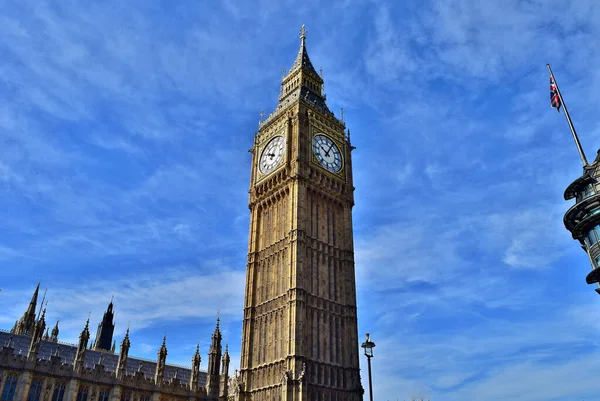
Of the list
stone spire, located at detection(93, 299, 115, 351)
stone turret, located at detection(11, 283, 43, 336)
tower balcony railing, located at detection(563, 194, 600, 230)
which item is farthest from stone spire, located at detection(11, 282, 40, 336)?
tower balcony railing, located at detection(563, 194, 600, 230)

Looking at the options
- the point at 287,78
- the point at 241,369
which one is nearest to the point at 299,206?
the point at 241,369

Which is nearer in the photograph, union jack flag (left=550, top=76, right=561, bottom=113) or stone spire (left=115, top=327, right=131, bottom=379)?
union jack flag (left=550, top=76, right=561, bottom=113)

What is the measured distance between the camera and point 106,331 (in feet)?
298

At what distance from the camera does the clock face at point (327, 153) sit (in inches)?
2864

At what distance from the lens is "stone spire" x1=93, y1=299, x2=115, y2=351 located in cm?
8818

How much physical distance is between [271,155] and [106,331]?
156ft

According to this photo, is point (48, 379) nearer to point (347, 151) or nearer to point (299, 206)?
point (299, 206)

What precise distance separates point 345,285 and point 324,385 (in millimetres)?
14377

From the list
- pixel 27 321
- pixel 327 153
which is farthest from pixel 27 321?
pixel 327 153

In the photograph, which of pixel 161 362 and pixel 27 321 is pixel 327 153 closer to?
pixel 161 362

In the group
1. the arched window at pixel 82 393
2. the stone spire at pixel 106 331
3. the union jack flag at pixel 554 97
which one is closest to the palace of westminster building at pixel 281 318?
the arched window at pixel 82 393

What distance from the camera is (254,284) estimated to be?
67.2 metres

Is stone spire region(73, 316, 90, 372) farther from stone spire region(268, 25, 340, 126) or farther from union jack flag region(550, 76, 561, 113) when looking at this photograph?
union jack flag region(550, 76, 561, 113)

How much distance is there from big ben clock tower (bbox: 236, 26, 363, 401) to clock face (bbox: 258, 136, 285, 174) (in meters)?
0.17
